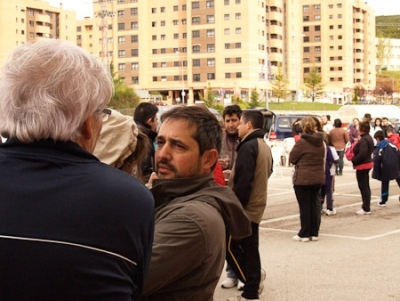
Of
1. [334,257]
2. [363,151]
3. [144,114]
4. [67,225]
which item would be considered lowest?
[334,257]

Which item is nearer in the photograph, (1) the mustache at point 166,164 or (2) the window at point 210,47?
(1) the mustache at point 166,164

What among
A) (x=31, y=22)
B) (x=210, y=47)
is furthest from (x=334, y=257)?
(x=31, y=22)

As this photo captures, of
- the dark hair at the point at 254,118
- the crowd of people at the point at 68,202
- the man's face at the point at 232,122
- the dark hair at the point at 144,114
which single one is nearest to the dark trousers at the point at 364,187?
the man's face at the point at 232,122

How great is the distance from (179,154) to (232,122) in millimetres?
4534

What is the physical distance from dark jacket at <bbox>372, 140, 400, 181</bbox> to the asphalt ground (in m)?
0.72

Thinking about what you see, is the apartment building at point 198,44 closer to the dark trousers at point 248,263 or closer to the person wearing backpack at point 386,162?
the person wearing backpack at point 386,162

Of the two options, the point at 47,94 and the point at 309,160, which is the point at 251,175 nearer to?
the point at 309,160

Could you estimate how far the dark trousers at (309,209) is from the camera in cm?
1060

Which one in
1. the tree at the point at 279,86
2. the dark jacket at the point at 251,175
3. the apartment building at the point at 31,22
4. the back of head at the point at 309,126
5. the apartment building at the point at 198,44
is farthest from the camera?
the apartment building at the point at 31,22

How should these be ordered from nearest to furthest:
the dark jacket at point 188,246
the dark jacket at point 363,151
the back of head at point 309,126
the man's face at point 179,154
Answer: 1. the dark jacket at point 188,246
2. the man's face at point 179,154
3. the back of head at point 309,126
4. the dark jacket at point 363,151

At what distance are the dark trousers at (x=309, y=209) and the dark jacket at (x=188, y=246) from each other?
765cm

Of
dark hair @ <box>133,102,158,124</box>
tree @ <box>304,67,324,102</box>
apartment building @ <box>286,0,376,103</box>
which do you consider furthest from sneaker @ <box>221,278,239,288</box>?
apartment building @ <box>286,0,376,103</box>

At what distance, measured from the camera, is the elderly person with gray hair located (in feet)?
6.26

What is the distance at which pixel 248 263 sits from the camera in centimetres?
705
